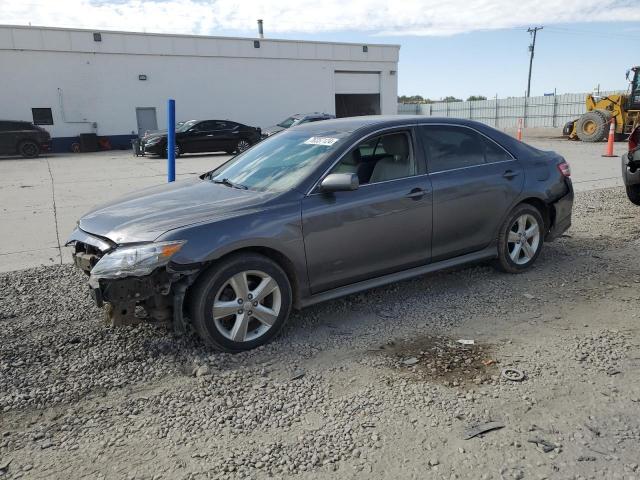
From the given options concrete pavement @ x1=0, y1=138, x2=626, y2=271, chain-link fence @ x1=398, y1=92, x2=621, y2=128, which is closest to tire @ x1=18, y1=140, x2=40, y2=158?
concrete pavement @ x1=0, y1=138, x2=626, y2=271

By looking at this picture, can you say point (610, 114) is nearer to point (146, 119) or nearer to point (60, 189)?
point (60, 189)

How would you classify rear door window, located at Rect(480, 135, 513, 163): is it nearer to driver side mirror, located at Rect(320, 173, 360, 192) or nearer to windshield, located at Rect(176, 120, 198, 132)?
driver side mirror, located at Rect(320, 173, 360, 192)

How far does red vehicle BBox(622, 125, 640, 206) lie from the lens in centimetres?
692

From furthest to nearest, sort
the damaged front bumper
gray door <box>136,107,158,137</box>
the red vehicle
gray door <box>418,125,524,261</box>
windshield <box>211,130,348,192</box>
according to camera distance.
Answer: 1. gray door <box>136,107,158,137</box>
2. the red vehicle
3. gray door <box>418,125,524,261</box>
4. windshield <box>211,130,348,192</box>
5. the damaged front bumper

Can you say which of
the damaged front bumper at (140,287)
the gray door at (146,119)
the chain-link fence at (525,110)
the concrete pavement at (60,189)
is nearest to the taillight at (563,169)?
the damaged front bumper at (140,287)

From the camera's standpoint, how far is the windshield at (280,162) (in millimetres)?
4176

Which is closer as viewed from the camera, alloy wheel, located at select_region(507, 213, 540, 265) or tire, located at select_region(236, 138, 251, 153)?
alloy wheel, located at select_region(507, 213, 540, 265)

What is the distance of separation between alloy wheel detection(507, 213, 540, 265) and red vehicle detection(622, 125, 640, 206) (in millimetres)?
2533

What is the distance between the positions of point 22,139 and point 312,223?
2296 centimetres

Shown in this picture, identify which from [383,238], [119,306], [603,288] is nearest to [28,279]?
[119,306]

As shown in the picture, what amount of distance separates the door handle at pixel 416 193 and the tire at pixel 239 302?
1.31 m

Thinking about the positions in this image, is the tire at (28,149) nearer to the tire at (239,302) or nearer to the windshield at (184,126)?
the windshield at (184,126)

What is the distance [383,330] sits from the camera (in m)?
4.13

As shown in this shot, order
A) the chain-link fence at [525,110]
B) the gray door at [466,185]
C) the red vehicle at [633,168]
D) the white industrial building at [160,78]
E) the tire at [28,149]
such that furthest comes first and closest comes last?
the chain-link fence at [525,110] → the white industrial building at [160,78] → the tire at [28,149] → the red vehicle at [633,168] → the gray door at [466,185]
